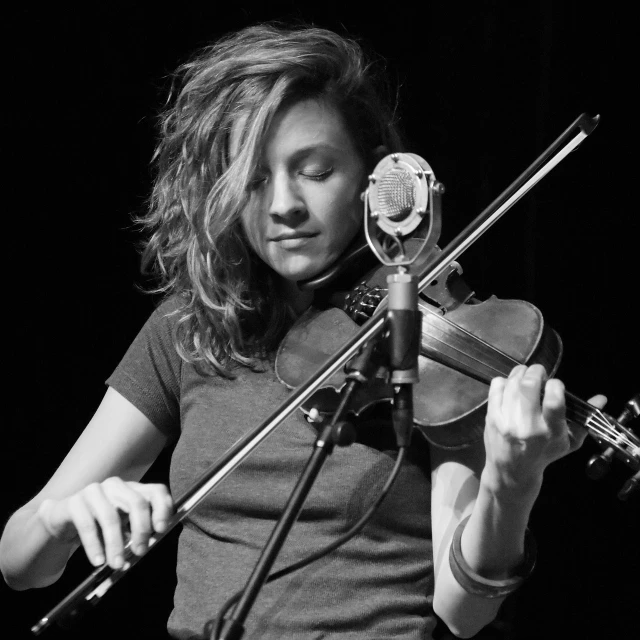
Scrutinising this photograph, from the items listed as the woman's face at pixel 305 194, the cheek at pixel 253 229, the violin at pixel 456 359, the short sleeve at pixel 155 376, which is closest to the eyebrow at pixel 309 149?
the woman's face at pixel 305 194

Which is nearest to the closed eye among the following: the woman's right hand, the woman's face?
the woman's face

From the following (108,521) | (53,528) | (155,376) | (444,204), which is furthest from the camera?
(444,204)

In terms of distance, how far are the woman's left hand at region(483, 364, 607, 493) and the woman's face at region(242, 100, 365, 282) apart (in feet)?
1.38

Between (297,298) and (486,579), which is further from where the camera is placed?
(297,298)

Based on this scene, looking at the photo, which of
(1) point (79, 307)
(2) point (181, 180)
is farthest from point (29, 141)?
(2) point (181, 180)

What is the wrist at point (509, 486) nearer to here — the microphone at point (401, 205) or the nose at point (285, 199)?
the microphone at point (401, 205)

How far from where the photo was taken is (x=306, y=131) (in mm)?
1229

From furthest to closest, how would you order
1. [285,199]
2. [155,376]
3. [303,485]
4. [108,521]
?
[155,376]
[285,199]
[108,521]
[303,485]

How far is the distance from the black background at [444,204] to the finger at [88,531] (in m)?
0.88

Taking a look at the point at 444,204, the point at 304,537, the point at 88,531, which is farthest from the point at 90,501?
the point at 444,204

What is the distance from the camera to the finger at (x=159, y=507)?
30.6 inches

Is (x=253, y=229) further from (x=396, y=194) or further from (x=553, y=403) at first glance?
(x=553, y=403)

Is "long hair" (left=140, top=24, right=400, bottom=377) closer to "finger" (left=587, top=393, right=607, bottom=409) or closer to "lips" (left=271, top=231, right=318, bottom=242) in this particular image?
"lips" (left=271, top=231, right=318, bottom=242)

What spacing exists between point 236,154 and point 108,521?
0.63m
